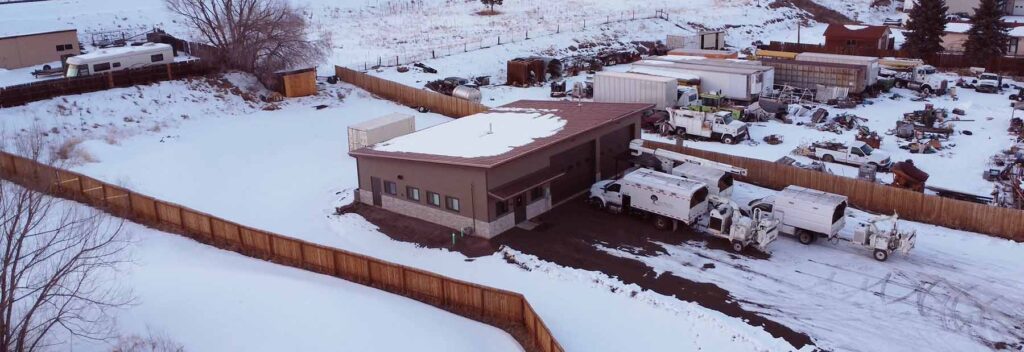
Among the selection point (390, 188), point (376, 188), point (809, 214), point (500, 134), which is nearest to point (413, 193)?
point (390, 188)

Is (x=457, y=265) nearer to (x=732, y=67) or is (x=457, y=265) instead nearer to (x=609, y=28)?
(x=732, y=67)

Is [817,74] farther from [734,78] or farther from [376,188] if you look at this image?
[376,188]

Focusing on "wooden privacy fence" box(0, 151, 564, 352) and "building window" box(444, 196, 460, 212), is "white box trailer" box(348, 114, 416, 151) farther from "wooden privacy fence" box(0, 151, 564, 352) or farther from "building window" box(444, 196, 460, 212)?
"wooden privacy fence" box(0, 151, 564, 352)

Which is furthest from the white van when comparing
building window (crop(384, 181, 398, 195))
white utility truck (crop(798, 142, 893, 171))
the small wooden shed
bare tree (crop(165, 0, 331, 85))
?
bare tree (crop(165, 0, 331, 85))

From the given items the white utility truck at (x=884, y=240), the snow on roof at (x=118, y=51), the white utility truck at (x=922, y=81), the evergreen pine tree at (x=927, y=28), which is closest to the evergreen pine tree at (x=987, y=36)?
the evergreen pine tree at (x=927, y=28)

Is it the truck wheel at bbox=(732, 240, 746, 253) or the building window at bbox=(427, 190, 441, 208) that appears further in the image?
the building window at bbox=(427, 190, 441, 208)

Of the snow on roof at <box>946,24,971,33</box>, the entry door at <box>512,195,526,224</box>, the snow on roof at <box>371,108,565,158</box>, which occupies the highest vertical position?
the snow on roof at <box>946,24,971,33</box>
